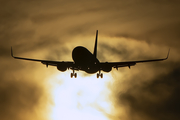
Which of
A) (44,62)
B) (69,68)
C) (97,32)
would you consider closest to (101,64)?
(69,68)

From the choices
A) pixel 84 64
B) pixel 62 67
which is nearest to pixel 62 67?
pixel 62 67

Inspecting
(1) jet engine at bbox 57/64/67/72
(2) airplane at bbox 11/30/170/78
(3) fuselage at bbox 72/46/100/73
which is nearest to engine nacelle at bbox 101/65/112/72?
(2) airplane at bbox 11/30/170/78

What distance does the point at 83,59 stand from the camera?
81.8 meters

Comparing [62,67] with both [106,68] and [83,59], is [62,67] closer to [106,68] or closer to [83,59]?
[83,59]

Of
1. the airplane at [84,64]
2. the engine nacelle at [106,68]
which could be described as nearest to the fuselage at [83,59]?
the airplane at [84,64]

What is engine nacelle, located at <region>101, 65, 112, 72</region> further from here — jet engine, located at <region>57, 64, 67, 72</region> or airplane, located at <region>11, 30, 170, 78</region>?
jet engine, located at <region>57, 64, 67, 72</region>

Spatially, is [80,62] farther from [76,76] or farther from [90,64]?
[76,76]

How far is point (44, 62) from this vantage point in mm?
91500

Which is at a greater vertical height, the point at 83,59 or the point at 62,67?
the point at 83,59

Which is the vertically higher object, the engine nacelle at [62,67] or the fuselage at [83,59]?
the fuselage at [83,59]

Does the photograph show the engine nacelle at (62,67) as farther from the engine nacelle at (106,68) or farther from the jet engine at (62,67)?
the engine nacelle at (106,68)

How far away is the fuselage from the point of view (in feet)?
268

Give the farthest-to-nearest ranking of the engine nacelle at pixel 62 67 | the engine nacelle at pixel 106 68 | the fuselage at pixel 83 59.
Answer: the engine nacelle at pixel 106 68, the engine nacelle at pixel 62 67, the fuselage at pixel 83 59

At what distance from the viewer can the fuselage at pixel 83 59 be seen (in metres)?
81.6
